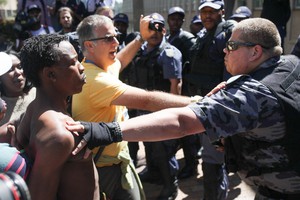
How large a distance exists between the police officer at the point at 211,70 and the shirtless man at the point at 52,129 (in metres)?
1.74

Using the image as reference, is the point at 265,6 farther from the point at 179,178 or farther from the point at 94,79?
the point at 94,79

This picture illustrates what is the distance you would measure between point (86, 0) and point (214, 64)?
3105 millimetres

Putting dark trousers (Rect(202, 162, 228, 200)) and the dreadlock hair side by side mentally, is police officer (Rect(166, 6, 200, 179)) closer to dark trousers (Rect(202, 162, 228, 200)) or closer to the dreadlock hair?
dark trousers (Rect(202, 162, 228, 200))

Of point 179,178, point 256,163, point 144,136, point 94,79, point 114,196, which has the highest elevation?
point 94,79

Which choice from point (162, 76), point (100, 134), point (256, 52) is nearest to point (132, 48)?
point (162, 76)

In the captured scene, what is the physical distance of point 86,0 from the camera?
605cm

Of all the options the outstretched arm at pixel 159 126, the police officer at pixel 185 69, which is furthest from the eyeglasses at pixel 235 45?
the police officer at pixel 185 69

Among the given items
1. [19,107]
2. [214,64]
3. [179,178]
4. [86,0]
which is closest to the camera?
[19,107]

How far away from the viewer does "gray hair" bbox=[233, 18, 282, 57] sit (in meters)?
1.86

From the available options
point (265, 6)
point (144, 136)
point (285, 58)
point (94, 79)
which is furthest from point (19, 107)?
point (265, 6)

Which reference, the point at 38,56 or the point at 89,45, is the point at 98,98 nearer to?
the point at 89,45

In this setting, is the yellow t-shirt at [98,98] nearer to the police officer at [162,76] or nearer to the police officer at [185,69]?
the police officer at [162,76]

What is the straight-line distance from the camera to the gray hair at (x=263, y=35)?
6.10ft

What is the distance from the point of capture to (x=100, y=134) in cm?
169
